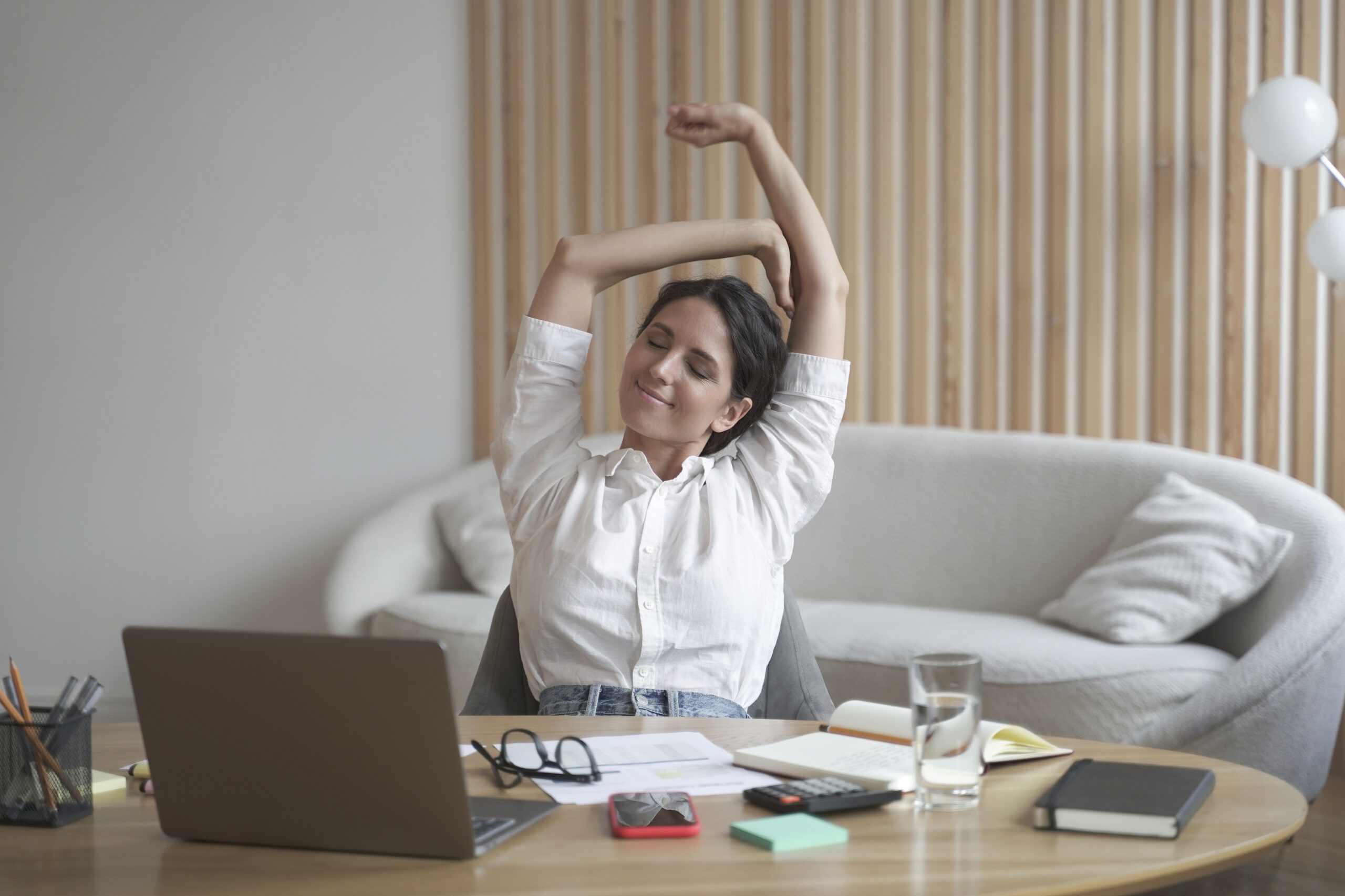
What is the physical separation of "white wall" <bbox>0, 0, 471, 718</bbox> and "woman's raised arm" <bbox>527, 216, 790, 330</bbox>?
88.7 inches

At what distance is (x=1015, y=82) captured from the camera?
3.42 meters

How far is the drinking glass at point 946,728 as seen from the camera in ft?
3.18

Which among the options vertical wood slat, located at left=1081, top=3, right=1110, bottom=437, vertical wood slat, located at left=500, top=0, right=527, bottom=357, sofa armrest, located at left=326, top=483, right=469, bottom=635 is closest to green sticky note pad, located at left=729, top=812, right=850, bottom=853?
sofa armrest, located at left=326, top=483, right=469, bottom=635

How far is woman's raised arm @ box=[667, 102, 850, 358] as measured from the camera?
181cm

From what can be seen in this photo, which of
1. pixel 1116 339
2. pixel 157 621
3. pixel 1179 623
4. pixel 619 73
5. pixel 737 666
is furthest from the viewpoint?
pixel 157 621

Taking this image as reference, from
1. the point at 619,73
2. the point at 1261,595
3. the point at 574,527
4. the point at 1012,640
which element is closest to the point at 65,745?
the point at 574,527

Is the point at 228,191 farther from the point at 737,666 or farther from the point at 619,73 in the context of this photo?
the point at 737,666

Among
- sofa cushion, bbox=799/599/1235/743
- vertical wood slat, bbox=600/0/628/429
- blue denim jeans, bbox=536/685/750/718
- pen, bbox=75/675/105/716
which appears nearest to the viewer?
pen, bbox=75/675/105/716

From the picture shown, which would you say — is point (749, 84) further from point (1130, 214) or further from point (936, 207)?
point (1130, 214)

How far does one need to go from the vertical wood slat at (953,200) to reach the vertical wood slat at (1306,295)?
2.78 ft

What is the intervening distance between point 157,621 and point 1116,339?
123 inches

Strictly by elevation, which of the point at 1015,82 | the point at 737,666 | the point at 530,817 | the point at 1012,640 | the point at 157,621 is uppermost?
the point at 1015,82

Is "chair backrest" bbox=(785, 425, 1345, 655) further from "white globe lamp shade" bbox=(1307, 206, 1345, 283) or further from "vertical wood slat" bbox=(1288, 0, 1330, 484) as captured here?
"white globe lamp shade" bbox=(1307, 206, 1345, 283)

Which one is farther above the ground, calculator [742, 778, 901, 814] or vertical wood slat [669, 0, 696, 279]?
vertical wood slat [669, 0, 696, 279]
